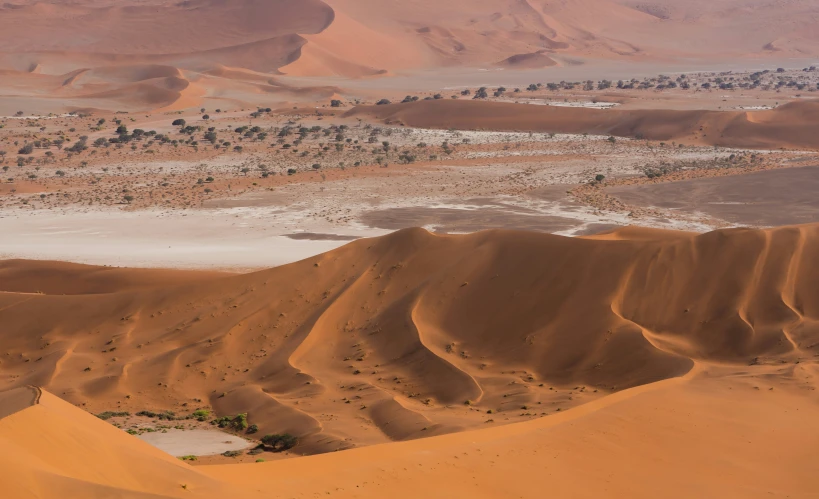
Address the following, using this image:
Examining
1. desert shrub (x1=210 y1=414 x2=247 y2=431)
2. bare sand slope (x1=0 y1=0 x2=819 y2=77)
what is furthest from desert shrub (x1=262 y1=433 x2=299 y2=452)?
bare sand slope (x1=0 y1=0 x2=819 y2=77)

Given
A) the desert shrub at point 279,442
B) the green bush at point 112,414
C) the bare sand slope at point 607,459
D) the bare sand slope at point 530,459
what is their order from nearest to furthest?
the bare sand slope at point 530,459, the bare sand slope at point 607,459, the desert shrub at point 279,442, the green bush at point 112,414

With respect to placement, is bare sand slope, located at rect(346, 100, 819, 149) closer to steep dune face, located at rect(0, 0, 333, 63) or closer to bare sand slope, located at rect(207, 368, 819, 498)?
bare sand slope, located at rect(207, 368, 819, 498)

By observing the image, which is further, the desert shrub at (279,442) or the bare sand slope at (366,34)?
the bare sand slope at (366,34)

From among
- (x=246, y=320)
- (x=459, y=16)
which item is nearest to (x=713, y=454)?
(x=246, y=320)

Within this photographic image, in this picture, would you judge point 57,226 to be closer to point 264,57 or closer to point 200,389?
point 200,389

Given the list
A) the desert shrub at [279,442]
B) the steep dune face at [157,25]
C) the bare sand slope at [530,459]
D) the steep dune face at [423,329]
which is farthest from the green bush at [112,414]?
the steep dune face at [157,25]

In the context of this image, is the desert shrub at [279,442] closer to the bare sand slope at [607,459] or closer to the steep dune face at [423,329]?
the steep dune face at [423,329]
